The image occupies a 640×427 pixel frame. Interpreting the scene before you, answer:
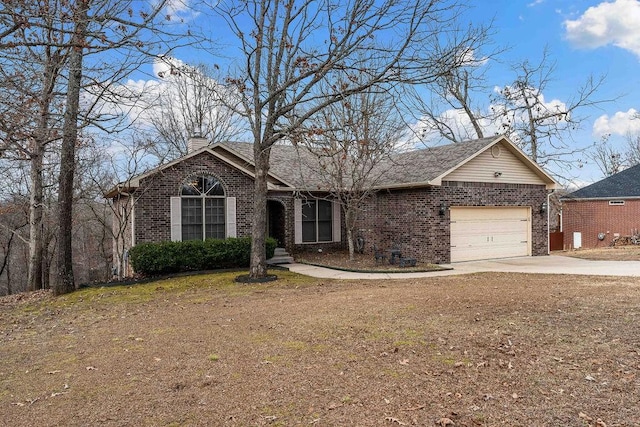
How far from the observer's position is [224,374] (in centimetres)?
492

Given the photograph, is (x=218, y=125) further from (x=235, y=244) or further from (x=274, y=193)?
(x=235, y=244)

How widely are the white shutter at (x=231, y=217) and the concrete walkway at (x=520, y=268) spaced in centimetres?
210

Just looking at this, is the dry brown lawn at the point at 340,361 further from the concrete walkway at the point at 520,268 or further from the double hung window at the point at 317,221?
the double hung window at the point at 317,221

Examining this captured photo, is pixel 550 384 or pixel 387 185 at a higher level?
pixel 387 185

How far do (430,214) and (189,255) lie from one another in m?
7.79

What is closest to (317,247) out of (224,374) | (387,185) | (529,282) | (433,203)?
(387,185)

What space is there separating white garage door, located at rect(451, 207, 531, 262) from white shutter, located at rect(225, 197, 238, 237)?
24.2ft

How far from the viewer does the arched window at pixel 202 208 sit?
14.6 meters

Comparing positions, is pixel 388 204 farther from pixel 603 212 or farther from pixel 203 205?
pixel 603 212

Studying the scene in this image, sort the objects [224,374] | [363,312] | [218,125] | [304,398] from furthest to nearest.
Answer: [218,125]
[363,312]
[224,374]
[304,398]

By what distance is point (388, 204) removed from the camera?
16.7 m

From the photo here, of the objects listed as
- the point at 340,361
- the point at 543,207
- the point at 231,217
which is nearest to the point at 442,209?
the point at 543,207

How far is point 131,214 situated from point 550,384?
12840mm

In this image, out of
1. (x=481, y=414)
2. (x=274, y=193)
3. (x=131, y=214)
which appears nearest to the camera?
(x=481, y=414)
